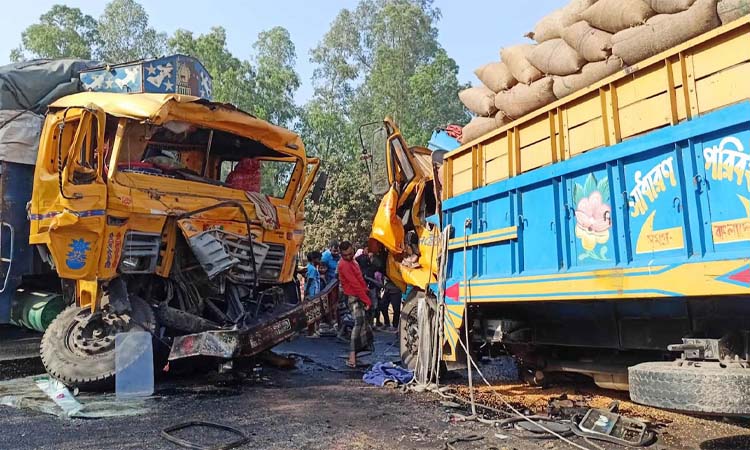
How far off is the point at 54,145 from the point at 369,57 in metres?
27.5

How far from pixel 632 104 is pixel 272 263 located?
4.15 meters

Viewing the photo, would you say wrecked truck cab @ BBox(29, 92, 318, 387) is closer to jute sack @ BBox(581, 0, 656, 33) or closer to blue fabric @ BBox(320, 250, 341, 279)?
jute sack @ BBox(581, 0, 656, 33)

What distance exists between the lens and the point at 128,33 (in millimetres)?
32000

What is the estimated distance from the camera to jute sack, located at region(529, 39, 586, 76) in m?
4.08

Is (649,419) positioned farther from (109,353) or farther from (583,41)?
(109,353)

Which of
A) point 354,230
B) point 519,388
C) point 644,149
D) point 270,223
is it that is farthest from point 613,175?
point 354,230

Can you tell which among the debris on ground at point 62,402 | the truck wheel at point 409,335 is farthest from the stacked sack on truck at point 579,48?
the debris on ground at point 62,402

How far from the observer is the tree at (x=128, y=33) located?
31688mm

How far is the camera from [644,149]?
3.40 meters

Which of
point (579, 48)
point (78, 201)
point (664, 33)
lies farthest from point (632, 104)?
point (78, 201)

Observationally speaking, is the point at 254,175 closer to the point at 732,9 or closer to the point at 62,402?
the point at 62,402

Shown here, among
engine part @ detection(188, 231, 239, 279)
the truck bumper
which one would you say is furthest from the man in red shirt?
engine part @ detection(188, 231, 239, 279)

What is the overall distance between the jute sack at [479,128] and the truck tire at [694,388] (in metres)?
2.46

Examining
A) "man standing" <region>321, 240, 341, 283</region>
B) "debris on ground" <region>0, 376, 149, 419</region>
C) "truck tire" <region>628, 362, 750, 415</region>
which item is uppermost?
"man standing" <region>321, 240, 341, 283</region>
